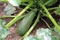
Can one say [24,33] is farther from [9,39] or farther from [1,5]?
[1,5]

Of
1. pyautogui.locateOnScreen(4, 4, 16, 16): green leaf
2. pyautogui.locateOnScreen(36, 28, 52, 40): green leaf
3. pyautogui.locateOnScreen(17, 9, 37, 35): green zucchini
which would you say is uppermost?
pyautogui.locateOnScreen(4, 4, 16, 16): green leaf

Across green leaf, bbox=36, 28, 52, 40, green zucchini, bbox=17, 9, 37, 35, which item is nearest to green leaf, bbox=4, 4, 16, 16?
green zucchini, bbox=17, 9, 37, 35

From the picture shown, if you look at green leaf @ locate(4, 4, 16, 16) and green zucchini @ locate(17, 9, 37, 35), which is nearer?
green zucchini @ locate(17, 9, 37, 35)

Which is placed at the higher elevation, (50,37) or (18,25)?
(18,25)

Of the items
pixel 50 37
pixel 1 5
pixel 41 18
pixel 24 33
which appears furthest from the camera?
pixel 1 5

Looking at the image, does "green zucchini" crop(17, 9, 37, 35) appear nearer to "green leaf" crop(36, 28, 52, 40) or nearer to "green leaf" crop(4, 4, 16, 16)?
"green leaf" crop(4, 4, 16, 16)

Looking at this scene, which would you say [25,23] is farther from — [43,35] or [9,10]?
[43,35]

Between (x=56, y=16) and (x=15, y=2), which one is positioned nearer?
(x=15, y=2)

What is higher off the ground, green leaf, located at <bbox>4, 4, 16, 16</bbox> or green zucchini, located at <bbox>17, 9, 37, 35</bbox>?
green leaf, located at <bbox>4, 4, 16, 16</bbox>

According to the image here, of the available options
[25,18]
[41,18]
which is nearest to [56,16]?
[41,18]
